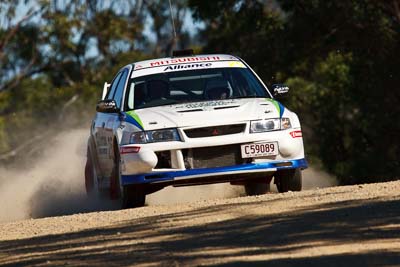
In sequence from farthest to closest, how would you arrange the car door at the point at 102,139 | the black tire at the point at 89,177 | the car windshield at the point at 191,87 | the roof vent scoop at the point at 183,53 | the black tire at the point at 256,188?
A: 1. the black tire at the point at 89,177
2. the roof vent scoop at the point at 183,53
3. the black tire at the point at 256,188
4. the car door at the point at 102,139
5. the car windshield at the point at 191,87

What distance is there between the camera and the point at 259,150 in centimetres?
1188

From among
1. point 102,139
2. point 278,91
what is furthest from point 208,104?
point 102,139

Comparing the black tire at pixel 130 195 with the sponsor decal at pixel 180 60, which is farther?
the sponsor decal at pixel 180 60

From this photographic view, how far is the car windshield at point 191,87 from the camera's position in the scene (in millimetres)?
12789

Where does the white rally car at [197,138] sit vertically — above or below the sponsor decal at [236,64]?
below

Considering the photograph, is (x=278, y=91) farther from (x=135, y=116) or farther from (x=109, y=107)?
(x=109, y=107)

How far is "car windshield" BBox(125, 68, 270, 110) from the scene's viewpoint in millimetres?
12789

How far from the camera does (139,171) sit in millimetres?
11789

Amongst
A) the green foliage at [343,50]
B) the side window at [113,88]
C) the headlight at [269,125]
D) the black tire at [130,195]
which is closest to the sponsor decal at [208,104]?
the headlight at [269,125]

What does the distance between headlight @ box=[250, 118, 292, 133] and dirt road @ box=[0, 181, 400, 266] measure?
90cm

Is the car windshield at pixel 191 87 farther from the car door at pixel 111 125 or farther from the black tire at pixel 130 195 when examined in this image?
the black tire at pixel 130 195

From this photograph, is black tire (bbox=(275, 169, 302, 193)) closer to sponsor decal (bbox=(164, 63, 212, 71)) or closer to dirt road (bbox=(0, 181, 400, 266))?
dirt road (bbox=(0, 181, 400, 266))

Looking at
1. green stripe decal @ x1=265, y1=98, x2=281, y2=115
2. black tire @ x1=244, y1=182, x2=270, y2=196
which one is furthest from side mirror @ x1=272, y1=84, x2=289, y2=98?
black tire @ x1=244, y1=182, x2=270, y2=196

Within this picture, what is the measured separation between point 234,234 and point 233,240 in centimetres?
27
